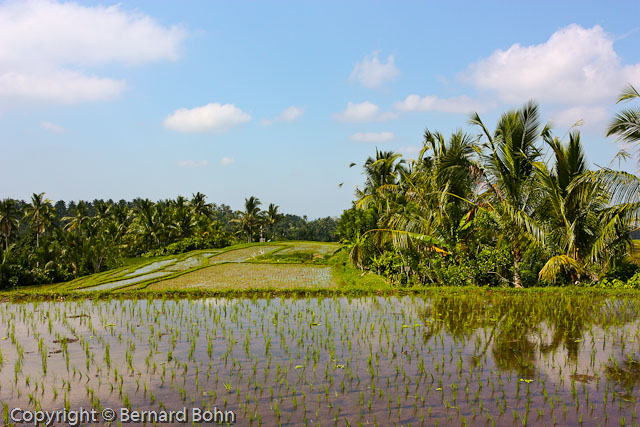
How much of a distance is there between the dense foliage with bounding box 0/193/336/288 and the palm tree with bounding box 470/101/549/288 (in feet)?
31.8

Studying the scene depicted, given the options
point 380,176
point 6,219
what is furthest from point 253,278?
point 6,219

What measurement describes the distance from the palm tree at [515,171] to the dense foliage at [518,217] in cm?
2

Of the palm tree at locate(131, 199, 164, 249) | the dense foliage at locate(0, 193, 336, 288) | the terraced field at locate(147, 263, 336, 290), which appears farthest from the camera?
the palm tree at locate(131, 199, 164, 249)

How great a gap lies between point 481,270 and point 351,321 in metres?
5.40

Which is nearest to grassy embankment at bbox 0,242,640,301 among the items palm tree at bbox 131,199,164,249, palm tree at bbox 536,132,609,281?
palm tree at bbox 536,132,609,281

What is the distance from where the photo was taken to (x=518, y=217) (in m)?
11.6

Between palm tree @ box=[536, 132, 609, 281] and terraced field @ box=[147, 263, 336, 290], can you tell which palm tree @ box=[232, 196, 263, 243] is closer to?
terraced field @ box=[147, 263, 336, 290]

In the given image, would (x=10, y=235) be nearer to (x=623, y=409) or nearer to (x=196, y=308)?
(x=196, y=308)

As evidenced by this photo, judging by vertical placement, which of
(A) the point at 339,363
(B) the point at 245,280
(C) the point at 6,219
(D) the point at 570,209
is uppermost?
(C) the point at 6,219

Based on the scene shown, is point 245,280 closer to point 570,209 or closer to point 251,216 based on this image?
point 570,209

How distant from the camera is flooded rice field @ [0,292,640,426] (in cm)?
449

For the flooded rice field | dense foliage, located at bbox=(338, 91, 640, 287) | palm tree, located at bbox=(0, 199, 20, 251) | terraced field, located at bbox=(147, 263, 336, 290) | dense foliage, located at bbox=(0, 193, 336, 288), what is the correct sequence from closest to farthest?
the flooded rice field
dense foliage, located at bbox=(338, 91, 640, 287)
terraced field, located at bbox=(147, 263, 336, 290)
dense foliage, located at bbox=(0, 193, 336, 288)
palm tree, located at bbox=(0, 199, 20, 251)

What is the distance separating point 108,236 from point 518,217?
29844 millimetres

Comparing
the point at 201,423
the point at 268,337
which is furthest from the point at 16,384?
the point at 268,337
